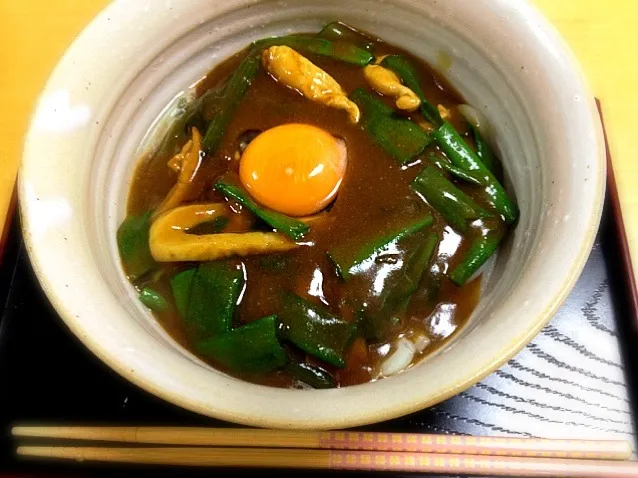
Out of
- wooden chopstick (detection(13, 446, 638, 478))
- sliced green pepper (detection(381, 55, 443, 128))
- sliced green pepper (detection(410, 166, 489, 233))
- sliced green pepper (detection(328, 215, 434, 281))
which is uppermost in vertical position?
sliced green pepper (detection(381, 55, 443, 128))

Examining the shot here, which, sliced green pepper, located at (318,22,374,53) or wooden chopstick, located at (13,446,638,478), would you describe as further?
sliced green pepper, located at (318,22,374,53)

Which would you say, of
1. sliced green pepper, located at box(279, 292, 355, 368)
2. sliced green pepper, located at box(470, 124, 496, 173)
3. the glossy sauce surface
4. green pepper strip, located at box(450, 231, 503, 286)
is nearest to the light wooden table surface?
sliced green pepper, located at box(470, 124, 496, 173)

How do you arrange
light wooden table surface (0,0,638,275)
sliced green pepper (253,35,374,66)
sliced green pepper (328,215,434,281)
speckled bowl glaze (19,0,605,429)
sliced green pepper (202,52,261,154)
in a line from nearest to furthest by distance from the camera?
speckled bowl glaze (19,0,605,429), sliced green pepper (328,215,434,281), sliced green pepper (202,52,261,154), sliced green pepper (253,35,374,66), light wooden table surface (0,0,638,275)

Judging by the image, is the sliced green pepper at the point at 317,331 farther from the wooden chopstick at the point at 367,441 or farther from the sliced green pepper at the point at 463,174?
the sliced green pepper at the point at 463,174

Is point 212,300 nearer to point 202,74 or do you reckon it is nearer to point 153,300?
point 153,300

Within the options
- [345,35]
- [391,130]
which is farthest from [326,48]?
[391,130]

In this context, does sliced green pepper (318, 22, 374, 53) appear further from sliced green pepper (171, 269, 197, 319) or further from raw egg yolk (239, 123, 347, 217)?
sliced green pepper (171, 269, 197, 319)

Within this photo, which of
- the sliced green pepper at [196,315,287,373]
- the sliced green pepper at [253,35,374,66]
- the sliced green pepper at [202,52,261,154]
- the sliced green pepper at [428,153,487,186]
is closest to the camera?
the sliced green pepper at [196,315,287,373]
